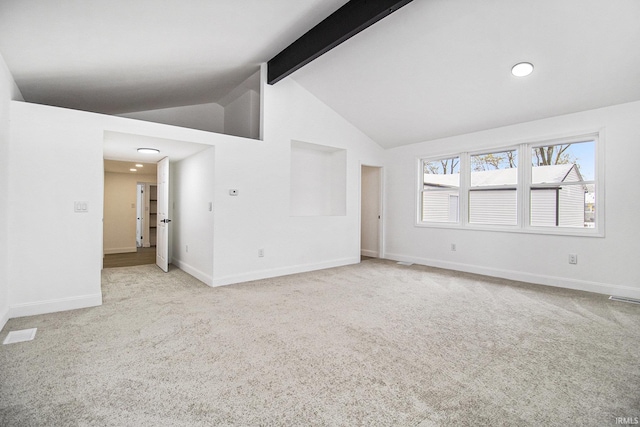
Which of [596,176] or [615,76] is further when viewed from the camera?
[596,176]

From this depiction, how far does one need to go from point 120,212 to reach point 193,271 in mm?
3721

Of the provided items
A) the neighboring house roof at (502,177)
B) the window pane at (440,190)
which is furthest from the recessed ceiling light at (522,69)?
the window pane at (440,190)

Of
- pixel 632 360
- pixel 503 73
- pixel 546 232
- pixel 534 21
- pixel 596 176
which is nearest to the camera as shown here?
pixel 632 360

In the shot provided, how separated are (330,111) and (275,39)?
200 cm

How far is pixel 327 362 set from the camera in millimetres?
2162

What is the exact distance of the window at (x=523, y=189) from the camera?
4195 millimetres

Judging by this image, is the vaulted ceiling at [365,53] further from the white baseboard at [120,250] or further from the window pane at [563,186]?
the white baseboard at [120,250]

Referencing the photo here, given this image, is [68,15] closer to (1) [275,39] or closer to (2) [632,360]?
(1) [275,39]

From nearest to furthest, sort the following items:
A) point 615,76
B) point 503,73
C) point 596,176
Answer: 1. point 615,76
2. point 503,73
3. point 596,176

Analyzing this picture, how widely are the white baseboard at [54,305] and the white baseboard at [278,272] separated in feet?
4.48

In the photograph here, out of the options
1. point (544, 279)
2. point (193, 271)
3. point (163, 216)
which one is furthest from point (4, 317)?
point (544, 279)

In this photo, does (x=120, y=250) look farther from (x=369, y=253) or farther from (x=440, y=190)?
(x=440, y=190)

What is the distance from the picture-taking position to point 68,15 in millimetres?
2287

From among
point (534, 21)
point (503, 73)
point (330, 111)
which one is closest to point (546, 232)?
point (503, 73)
